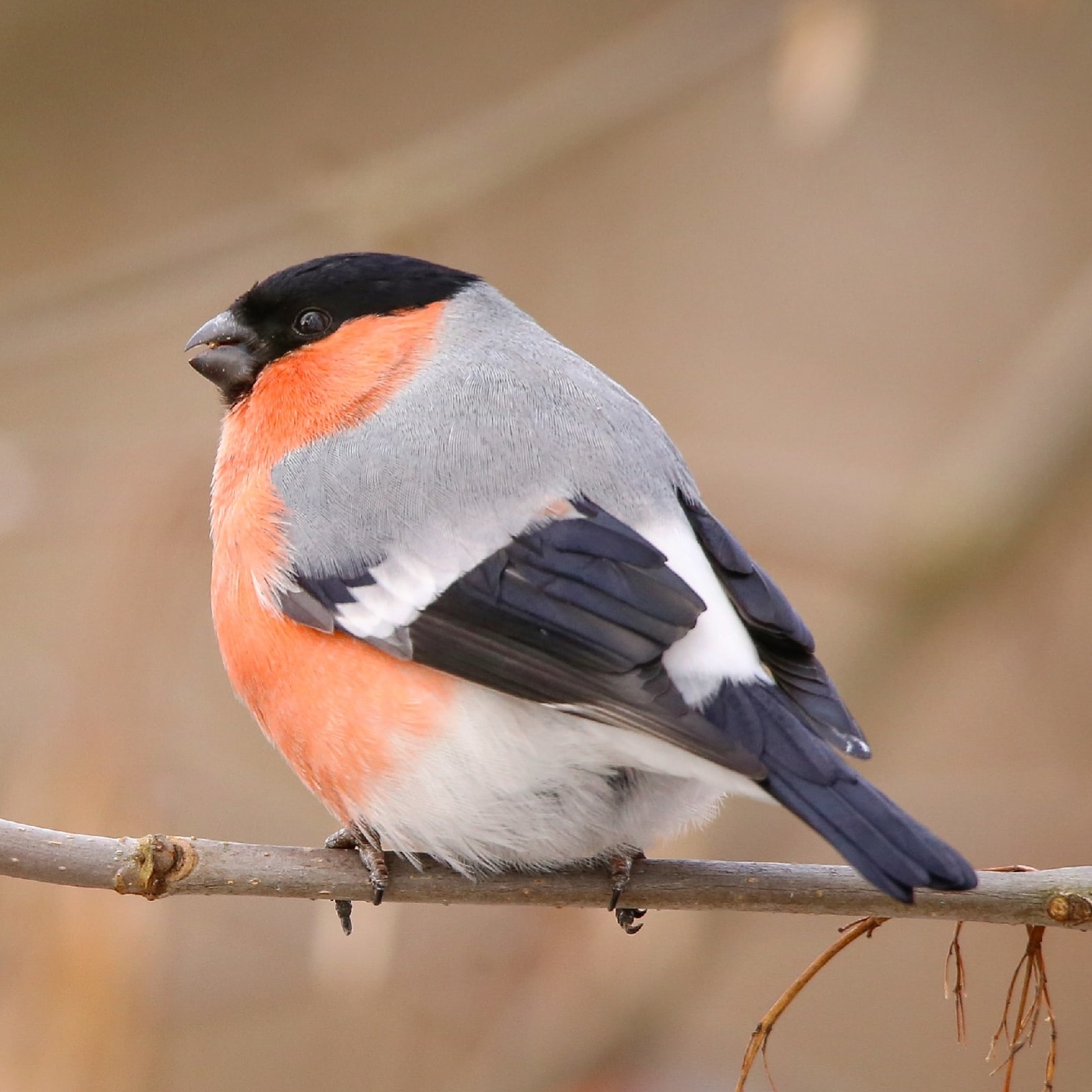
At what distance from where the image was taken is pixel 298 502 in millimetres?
2373

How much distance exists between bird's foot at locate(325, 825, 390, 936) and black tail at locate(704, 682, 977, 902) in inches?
22.9

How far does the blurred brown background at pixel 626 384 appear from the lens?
323 cm

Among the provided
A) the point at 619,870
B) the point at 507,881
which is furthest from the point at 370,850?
the point at 619,870

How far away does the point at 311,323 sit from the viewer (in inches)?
106

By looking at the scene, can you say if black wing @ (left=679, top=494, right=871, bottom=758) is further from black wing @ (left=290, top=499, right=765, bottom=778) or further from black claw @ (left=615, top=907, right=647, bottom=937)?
black claw @ (left=615, top=907, right=647, bottom=937)

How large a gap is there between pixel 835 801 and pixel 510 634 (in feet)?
1.70

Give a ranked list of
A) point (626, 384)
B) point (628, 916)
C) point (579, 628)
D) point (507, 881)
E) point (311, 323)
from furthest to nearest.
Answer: point (626, 384) → point (311, 323) → point (628, 916) → point (507, 881) → point (579, 628)

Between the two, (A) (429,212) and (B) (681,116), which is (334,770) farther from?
(B) (681,116)

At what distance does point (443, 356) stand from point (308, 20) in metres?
3.12

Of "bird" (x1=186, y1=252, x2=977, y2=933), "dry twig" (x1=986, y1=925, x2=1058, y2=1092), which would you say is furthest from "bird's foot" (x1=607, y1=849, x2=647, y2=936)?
"dry twig" (x1=986, y1=925, x2=1058, y2=1092)

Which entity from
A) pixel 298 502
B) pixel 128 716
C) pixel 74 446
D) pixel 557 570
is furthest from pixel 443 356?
pixel 74 446

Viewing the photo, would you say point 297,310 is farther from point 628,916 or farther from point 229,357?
point 628,916

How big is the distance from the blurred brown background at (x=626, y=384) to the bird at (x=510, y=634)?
744mm

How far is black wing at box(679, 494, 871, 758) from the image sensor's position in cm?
202
